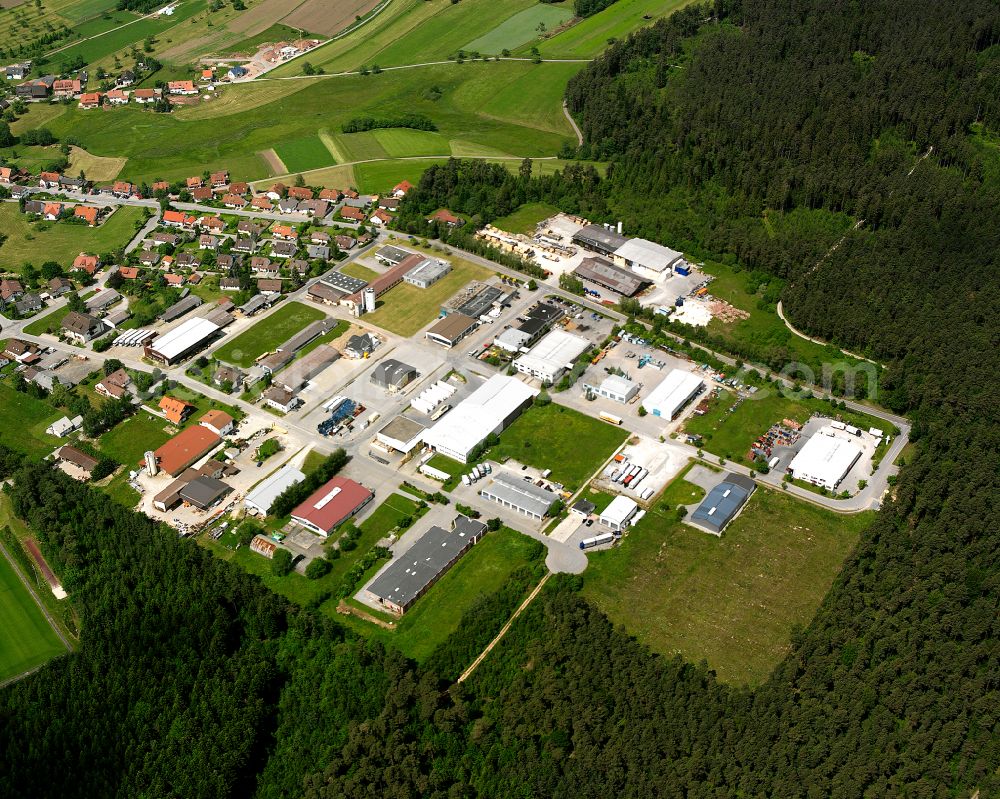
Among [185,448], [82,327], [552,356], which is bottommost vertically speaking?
[552,356]

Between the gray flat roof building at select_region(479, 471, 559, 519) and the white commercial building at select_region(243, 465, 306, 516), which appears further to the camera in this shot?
the white commercial building at select_region(243, 465, 306, 516)

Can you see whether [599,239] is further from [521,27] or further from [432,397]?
[521,27]

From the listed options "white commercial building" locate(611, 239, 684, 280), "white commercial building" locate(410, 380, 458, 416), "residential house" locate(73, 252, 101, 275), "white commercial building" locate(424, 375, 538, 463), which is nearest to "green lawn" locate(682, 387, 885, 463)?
"white commercial building" locate(424, 375, 538, 463)

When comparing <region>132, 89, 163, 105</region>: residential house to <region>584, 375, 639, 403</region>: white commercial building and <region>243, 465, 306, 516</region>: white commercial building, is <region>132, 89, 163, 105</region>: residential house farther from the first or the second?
<region>584, 375, 639, 403</region>: white commercial building

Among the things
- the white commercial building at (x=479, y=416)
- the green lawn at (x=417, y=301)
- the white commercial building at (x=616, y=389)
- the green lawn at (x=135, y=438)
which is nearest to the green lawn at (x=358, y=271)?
the green lawn at (x=417, y=301)

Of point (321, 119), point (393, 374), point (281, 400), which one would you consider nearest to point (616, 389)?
point (393, 374)

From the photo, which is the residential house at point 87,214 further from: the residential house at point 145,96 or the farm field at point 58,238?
the residential house at point 145,96
